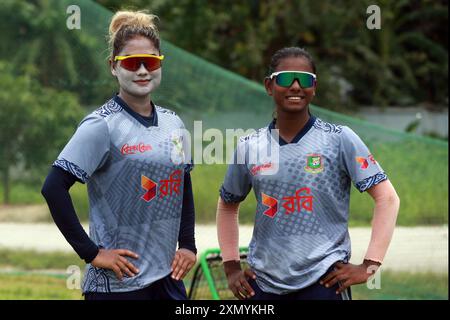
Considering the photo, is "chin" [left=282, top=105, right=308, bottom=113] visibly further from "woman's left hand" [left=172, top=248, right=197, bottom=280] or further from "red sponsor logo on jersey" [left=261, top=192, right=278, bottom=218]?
"woman's left hand" [left=172, top=248, right=197, bottom=280]

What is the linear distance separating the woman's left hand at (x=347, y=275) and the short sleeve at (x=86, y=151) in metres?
1.10

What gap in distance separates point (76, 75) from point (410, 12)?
12.8 metres

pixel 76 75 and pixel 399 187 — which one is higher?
pixel 76 75

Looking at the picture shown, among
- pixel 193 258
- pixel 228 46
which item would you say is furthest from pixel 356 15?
pixel 193 258

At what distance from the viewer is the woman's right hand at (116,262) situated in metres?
4.20

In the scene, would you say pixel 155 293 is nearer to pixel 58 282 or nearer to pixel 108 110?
pixel 108 110

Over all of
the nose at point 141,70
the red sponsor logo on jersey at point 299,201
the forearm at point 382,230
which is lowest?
the forearm at point 382,230

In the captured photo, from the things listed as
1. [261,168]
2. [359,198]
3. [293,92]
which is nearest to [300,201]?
[261,168]

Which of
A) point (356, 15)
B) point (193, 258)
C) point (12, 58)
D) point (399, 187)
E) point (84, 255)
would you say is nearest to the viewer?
point (84, 255)

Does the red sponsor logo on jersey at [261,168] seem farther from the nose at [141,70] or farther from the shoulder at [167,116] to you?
the nose at [141,70]

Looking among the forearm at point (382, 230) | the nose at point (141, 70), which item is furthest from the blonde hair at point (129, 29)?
the forearm at point (382, 230)

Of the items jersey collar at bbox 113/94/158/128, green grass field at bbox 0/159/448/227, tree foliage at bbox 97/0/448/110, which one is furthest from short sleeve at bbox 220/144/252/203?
tree foliage at bbox 97/0/448/110

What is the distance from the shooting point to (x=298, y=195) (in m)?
4.25
